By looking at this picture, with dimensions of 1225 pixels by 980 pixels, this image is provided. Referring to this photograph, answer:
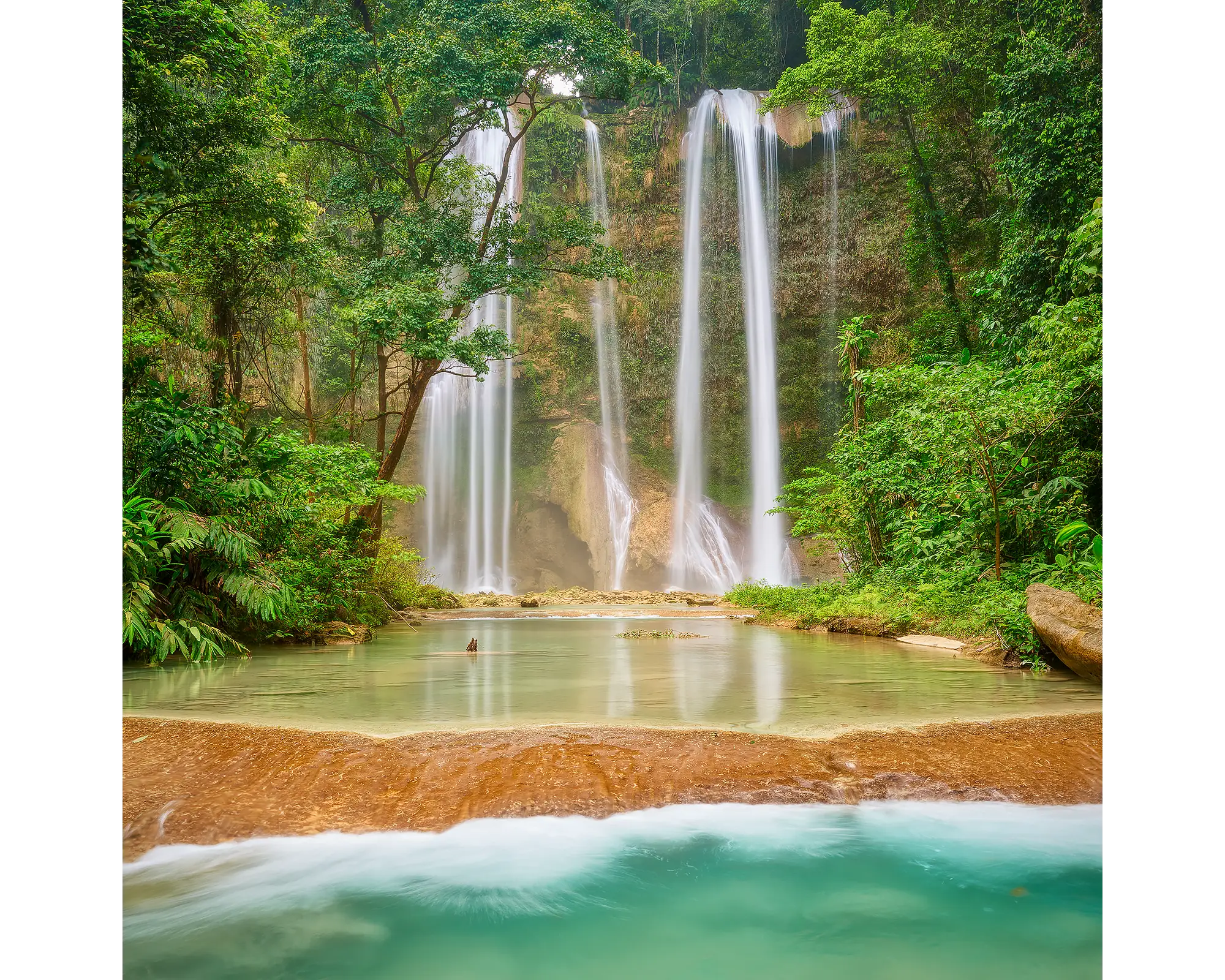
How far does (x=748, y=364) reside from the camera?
76.7 ft

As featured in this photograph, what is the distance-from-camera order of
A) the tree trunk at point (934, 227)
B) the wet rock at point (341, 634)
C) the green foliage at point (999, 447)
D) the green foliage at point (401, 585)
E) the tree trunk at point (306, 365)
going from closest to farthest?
the green foliage at point (999, 447), the wet rock at point (341, 634), the green foliage at point (401, 585), the tree trunk at point (306, 365), the tree trunk at point (934, 227)

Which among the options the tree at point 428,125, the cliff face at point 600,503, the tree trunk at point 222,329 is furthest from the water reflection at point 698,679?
the cliff face at point 600,503

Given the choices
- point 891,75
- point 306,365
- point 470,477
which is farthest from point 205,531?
point 470,477

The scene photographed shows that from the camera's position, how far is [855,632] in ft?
29.9

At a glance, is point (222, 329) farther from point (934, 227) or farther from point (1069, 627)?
point (934, 227)

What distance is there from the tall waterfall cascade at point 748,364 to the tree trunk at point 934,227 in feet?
19.6

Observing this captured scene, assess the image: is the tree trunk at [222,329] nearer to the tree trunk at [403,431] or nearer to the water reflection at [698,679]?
the tree trunk at [403,431]

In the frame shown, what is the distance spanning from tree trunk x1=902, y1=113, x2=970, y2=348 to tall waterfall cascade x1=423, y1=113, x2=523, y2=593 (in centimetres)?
1114

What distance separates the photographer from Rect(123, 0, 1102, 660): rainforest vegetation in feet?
21.2

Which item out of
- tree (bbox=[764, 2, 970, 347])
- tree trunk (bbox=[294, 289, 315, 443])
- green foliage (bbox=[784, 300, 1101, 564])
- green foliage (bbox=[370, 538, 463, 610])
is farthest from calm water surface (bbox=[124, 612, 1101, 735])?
tree (bbox=[764, 2, 970, 347])

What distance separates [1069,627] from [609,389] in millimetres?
19937

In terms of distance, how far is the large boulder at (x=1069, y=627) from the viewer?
4914 millimetres

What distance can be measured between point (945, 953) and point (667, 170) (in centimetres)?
2517
